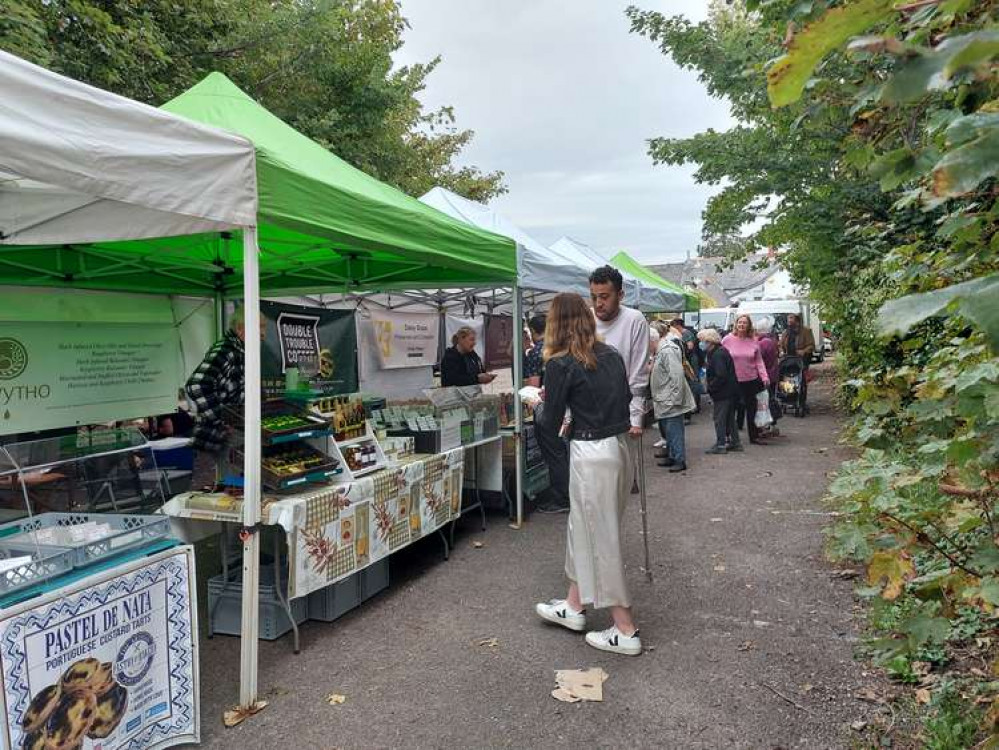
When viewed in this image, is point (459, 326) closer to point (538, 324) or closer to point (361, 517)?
point (538, 324)

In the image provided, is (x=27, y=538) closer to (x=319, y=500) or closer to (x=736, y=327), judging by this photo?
(x=319, y=500)

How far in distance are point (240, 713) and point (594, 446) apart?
213 cm

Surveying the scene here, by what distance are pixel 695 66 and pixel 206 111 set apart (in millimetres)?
8938

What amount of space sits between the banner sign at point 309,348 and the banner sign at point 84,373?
2.44 metres

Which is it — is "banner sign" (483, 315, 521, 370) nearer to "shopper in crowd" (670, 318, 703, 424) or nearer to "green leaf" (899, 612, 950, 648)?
"shopper in crowd" (670, 318, 703, 424)

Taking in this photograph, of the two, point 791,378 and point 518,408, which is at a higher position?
point 791,378

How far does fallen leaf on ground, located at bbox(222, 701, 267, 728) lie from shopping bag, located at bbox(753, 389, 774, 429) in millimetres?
8100

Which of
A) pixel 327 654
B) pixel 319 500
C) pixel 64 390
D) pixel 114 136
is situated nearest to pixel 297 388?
pixel 319 500

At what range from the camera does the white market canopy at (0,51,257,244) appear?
2350 mm

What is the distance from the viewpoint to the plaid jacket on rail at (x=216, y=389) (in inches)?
160

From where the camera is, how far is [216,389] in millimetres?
4270

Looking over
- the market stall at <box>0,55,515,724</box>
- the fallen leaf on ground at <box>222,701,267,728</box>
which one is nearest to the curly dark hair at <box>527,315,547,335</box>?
the market stall at <box>0,55,515,724</box>

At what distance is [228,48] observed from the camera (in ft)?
30.5

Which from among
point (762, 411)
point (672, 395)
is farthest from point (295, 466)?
point (762, 411)
